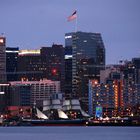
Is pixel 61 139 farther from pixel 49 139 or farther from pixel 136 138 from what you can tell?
pixel 136 138

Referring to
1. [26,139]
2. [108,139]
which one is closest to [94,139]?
[108,139]

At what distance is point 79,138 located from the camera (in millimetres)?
154500

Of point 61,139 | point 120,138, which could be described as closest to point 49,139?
point 61,139

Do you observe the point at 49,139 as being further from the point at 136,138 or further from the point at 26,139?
the point at 136,138

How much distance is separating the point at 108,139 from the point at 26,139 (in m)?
13.7

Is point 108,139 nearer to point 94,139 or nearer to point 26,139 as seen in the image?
point 94,139

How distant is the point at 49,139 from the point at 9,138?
856 centimetres

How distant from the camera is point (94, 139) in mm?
149500

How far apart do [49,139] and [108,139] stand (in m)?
9.97

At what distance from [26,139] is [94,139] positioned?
11.3 metres

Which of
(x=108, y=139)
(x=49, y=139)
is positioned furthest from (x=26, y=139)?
(x=108, y=139)

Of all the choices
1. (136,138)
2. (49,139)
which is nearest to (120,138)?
(136,138)

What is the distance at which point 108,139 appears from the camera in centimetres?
14962

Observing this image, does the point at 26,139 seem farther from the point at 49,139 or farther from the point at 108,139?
the point at 108,139
